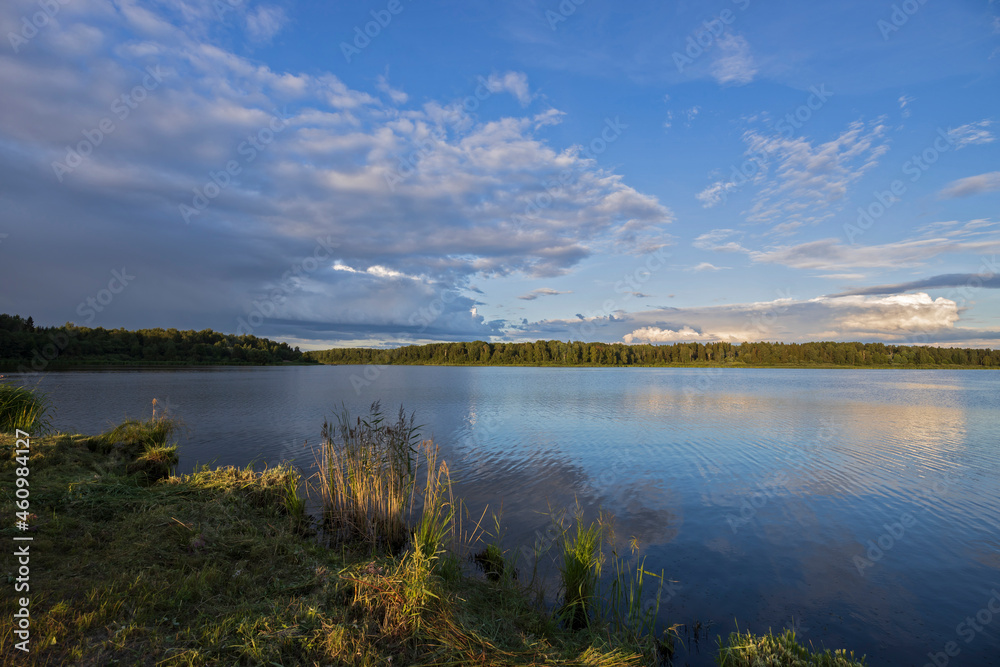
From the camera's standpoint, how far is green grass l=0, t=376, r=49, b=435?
12742 mm

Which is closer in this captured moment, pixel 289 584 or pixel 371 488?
pixel 289 584

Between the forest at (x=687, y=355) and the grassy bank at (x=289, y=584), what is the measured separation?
149593mm

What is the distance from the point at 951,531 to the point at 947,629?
4.97 m

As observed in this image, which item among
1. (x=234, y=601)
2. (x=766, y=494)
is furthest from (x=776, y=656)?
(x=766, y=494)

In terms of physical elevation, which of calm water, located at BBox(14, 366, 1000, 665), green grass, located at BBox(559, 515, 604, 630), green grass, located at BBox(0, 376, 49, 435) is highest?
green grass, located at BBox(0, 376, 49, 435)

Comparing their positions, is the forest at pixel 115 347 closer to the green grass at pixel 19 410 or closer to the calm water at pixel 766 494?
the calm water at pixel 766 494

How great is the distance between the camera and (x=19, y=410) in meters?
13.3

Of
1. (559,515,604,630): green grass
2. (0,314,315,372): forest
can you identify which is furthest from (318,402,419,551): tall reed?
(0,314,315,372): forest

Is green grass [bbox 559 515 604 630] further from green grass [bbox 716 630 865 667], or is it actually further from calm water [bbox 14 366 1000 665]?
green grass [bbox 716 630 865 667]

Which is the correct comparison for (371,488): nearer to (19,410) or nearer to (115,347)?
(19,410)

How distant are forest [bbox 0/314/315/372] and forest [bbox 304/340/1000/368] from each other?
46.2 metres

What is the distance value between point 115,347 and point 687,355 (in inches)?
6063

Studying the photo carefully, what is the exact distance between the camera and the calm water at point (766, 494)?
21.9 ft

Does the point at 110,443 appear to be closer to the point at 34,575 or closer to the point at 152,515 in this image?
the point at 152,515
